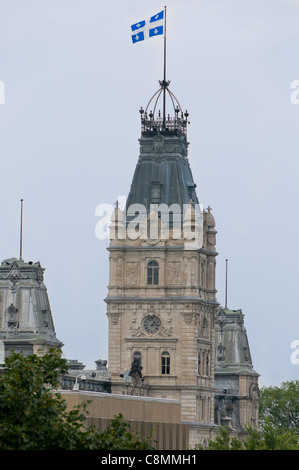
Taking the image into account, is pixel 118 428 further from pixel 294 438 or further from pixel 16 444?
pixel 294 438

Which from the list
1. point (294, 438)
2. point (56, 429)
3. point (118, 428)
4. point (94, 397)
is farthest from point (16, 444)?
point (294, 438)

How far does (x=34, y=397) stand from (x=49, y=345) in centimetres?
9549

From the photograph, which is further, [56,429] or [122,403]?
[122,403]
